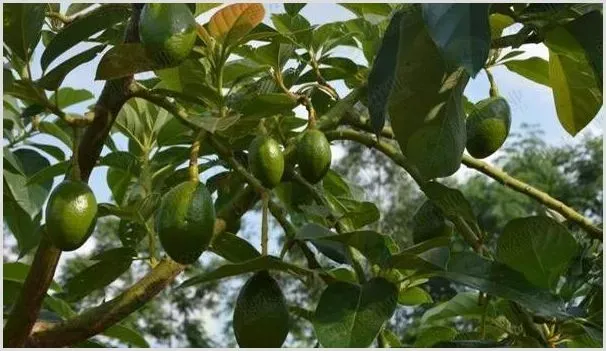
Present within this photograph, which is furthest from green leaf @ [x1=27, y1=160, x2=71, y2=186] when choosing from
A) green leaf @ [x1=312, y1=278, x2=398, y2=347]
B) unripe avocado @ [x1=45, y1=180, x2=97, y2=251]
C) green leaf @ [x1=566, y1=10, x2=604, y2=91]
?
green leaf @ [x1=566, y1=10, x2=604, y2=91]

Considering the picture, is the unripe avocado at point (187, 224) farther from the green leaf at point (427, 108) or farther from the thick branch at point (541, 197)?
the thick branch at point (541, 197)

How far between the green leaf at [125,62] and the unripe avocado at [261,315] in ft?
0.73

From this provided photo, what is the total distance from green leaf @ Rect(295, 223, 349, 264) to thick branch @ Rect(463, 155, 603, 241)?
214mm

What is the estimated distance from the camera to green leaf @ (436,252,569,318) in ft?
2.77

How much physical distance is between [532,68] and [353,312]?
Result: 1.40 ft

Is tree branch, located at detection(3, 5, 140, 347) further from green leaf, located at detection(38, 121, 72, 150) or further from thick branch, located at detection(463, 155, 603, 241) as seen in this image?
green leaf, located at detection(38, 121, 72, 150)

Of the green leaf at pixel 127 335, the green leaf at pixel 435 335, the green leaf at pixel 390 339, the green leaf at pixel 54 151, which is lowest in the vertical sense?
the green leaf at pixel 435 335

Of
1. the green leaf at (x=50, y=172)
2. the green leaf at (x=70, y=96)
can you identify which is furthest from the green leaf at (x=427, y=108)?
the green leaf at (x=70, y=96)

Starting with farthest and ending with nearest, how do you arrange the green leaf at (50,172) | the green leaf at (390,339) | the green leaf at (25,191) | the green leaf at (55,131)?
the green leaf at (55,131)
the green leaf at (25,191)
the green leaf at (50,172)
the green leaf at (390,339)

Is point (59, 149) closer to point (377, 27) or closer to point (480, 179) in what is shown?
point (377, 27)

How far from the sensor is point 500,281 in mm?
871

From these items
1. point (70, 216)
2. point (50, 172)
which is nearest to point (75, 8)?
point (50, 172)

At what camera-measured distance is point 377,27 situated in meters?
1.22

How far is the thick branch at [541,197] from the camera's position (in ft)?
3.33
